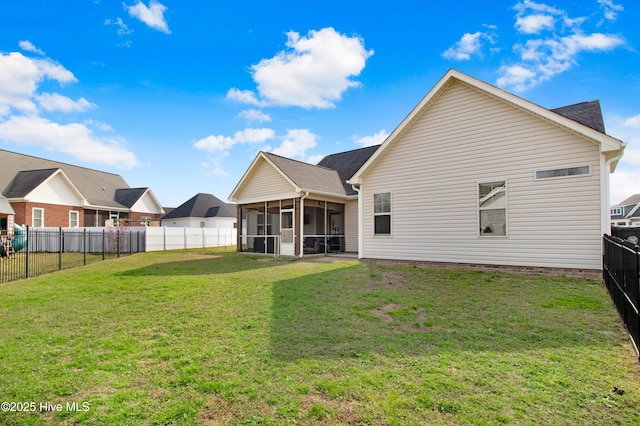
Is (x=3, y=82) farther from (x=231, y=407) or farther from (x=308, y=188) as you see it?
(x=231, y=407)

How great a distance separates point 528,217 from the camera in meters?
9.62

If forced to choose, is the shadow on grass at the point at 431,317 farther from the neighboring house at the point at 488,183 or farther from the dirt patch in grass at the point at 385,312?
the neighboring house at the point at 488,183

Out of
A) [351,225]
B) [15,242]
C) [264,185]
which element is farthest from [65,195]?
[351,225]

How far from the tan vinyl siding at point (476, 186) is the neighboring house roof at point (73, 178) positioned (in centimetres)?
2736

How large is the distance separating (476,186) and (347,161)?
1134 centimetres

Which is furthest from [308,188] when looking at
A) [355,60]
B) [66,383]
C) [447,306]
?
[66,383]

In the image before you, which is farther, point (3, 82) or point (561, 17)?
point (3, 82)

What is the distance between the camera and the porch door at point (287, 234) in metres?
Result: 16.4

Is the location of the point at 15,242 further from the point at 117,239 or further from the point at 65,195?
the point at 65,195

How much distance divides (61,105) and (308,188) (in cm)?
1211

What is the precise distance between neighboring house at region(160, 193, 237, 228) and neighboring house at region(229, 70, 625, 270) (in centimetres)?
2864

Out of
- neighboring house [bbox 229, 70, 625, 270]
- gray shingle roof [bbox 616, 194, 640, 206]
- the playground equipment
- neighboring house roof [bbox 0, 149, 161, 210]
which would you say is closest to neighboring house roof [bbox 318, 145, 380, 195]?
neighboring house [bbox 229, 70, 625, 270]

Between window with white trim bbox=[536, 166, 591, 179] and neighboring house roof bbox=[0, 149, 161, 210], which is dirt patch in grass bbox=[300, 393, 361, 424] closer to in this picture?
window with white trim bbox=[536, 166, 591, 179]

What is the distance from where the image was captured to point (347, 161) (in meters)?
21.1
